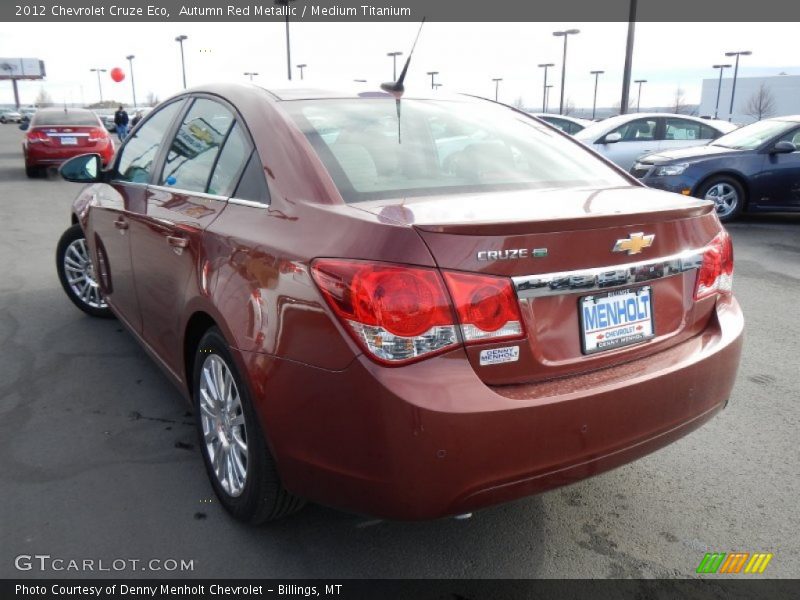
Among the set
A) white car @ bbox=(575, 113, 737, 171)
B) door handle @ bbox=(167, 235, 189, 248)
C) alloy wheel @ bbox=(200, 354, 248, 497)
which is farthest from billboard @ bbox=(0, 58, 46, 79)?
alloy wheel @ bbox=(200, 354, 248, 497)

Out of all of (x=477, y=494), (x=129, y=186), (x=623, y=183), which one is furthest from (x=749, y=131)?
(x=477, y=494)

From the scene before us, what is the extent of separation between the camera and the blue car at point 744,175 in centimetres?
940

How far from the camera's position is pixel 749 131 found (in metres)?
10.3

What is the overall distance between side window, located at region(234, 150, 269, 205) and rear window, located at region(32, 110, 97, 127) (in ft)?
46.9

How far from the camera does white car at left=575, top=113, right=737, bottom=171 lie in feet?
40.2

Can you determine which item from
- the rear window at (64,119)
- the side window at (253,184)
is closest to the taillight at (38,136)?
the rear window at (64,119)

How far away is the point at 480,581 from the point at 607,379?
81cm

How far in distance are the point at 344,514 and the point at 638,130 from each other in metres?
11.4

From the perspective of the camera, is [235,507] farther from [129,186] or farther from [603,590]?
[129,186]

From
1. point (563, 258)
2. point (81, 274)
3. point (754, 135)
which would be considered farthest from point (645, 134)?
point (563, 258)

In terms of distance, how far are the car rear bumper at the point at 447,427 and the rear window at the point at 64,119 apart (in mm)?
14932

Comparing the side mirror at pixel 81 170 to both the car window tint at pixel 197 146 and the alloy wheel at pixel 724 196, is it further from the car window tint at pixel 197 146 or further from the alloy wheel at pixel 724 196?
the alloy wheel at pixel 724 196

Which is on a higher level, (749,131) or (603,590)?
(749,131)

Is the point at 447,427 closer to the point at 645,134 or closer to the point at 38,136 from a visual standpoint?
the point at 645,134
